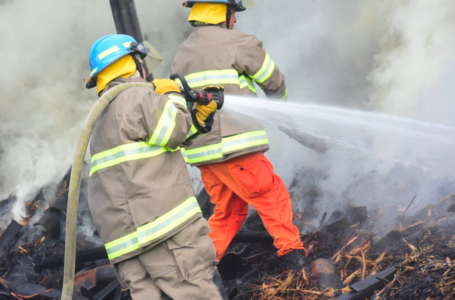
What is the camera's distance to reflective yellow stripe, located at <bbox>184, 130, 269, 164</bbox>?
3.40m

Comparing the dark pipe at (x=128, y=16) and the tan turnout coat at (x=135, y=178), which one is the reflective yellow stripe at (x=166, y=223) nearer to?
the tan turnout coat at (x=135, y=178)

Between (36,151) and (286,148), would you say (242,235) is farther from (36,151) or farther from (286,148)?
(36,151)

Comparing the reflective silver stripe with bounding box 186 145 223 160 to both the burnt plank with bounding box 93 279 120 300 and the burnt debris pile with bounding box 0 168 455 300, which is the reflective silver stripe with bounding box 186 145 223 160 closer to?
the burnt debris pile with bounding box 0 168 455 300

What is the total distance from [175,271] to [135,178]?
2.06 ft

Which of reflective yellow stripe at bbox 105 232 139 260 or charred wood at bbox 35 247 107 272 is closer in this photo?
reflective yellow stripe at bbox 105 232 139 260

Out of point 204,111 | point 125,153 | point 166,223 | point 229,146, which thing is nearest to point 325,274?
point 229,146

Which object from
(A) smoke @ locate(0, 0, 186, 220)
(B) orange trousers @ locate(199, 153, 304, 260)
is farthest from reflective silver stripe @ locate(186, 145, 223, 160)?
(A) smoke @ locate(0, 0, 186, 220)

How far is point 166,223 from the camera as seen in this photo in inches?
102

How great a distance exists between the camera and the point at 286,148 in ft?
18.3

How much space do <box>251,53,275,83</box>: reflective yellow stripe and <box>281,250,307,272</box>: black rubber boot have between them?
1497 mm

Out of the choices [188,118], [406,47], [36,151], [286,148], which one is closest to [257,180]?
[188,118]

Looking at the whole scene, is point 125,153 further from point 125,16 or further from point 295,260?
point 125,16

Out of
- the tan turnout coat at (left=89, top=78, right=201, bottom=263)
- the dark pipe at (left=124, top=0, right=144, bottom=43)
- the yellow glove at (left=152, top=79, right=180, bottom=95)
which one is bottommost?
the tan turnout coat at (left=89, top=78, right=201, bottom=263)

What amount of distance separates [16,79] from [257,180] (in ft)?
13.4
